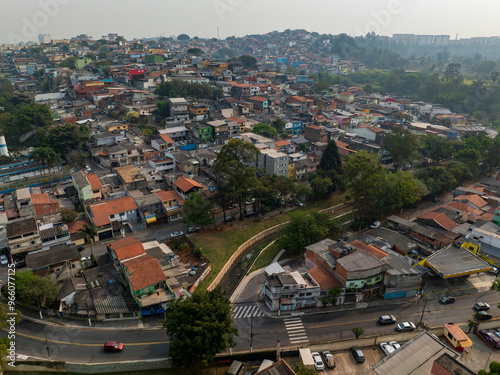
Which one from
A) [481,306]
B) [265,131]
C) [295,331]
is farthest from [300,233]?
[265,131]

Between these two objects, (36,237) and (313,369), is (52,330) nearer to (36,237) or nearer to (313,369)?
(36,237)

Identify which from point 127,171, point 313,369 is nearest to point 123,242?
point 127,171

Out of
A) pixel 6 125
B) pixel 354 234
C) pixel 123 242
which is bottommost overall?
pixel 354 234

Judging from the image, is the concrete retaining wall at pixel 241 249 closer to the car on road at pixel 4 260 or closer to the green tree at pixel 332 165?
the green tree at pixel 332 165

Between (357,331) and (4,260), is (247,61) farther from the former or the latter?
(357,331)

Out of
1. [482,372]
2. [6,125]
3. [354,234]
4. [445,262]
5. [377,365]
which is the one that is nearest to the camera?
[482,372]

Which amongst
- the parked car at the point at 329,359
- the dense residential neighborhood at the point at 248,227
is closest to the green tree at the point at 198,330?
the dense residential neighborhood at the point at 248,227
